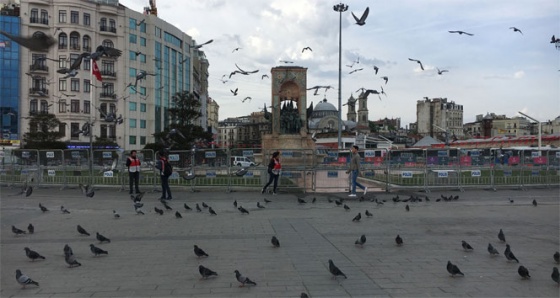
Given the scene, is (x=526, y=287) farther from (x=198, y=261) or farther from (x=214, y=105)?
(x=214, y=105)

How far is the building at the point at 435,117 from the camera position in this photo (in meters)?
153

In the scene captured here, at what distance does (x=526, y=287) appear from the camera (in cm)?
508

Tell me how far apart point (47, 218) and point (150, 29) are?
181ft

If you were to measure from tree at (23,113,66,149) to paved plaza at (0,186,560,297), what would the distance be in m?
31.4

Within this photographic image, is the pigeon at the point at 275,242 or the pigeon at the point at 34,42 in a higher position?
the pigeon at the point at 34,42

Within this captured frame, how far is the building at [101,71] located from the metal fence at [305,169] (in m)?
32.5

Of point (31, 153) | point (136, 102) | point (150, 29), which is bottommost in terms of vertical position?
point (31, 153)

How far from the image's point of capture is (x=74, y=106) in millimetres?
54750

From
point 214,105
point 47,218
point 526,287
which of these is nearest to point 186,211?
point 47,218

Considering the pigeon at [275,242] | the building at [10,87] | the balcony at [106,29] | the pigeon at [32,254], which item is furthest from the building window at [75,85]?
the pigeon at [275,242]

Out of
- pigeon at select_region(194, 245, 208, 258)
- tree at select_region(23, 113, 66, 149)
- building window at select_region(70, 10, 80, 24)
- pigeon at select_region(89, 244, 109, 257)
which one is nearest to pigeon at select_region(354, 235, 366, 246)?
pigeon at select_region(194, 245, 208, 258)

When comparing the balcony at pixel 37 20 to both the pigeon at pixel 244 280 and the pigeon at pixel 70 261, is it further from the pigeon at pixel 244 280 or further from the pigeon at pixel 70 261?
the pigeon at pixel 244 280

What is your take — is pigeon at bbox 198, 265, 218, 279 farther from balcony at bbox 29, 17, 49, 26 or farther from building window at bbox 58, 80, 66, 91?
balcony at bbox 29, 17, 49, 26

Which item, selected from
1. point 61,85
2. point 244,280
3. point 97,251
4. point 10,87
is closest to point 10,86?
point 10,87
